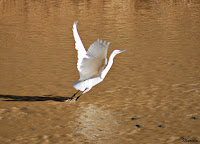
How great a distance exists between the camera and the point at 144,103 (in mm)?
8078

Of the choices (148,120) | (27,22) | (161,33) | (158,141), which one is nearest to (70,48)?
(161,33)

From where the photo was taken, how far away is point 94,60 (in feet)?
23.6

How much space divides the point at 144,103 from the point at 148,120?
86 cm

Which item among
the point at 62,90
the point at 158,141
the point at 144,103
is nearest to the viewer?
the point at 158,141

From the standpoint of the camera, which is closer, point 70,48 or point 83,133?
point 83,133

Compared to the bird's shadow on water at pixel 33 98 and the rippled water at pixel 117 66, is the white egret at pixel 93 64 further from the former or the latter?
the bird's shadow on water at pixel 33 98

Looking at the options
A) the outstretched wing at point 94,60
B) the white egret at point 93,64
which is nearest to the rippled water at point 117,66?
the white egret at point 93,64

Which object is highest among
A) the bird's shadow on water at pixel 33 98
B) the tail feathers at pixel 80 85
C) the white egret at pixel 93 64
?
the white egret at pixel 93 64

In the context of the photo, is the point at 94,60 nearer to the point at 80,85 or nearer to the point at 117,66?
the point at 80,85

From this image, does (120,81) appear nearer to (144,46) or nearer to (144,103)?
(144,103)

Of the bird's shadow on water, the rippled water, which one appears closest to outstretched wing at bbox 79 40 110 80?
the rippled water

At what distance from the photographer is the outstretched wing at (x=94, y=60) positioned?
6.84 meters

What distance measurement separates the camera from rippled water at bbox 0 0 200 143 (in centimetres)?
720

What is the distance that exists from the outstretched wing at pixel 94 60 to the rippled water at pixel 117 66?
0.61 m
